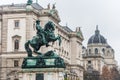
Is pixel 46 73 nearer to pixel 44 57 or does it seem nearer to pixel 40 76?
pixel 40 76

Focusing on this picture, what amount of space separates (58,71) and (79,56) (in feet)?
311

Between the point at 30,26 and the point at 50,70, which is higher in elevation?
the point at 30,26

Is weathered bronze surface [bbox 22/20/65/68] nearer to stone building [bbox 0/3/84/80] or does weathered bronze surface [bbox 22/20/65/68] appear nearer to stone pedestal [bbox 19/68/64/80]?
stone pedestal [bbox 19/68/64/80]

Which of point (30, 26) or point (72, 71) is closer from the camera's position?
point (30, 26)

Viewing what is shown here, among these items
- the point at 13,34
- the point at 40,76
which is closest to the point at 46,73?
the point at 40,76

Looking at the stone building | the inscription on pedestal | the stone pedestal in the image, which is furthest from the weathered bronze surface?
the stone building

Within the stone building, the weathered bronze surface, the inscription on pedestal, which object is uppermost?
the stone building

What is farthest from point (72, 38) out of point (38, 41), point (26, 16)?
point (38, 41)

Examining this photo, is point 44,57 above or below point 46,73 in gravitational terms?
above

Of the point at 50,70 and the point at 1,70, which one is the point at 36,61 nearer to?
the point at 50,70

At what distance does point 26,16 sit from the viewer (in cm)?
10244

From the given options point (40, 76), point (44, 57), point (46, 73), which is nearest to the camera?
point (46, 73)

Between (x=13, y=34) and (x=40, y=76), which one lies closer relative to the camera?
(x=40, y=76)

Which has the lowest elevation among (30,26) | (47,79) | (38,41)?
(47,79)
